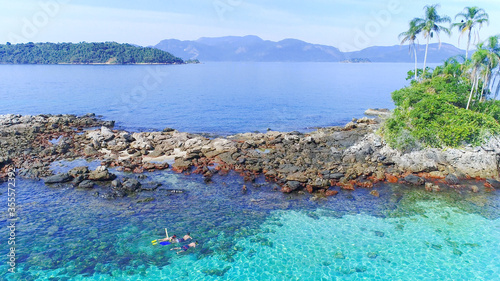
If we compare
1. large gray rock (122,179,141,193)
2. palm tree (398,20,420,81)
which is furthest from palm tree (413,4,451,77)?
large gray rock (122,179,141,193)

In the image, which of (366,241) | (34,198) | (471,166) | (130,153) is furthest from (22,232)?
(471,166)

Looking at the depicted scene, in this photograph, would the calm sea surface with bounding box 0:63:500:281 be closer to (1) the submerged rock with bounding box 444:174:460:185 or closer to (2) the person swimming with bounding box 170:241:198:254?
(2) the person swimming with bounding box 170:241:198:254

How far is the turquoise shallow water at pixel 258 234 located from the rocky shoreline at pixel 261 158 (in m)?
2.17

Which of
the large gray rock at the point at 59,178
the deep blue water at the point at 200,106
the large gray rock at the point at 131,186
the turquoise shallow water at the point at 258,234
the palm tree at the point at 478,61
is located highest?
the palm tree at the point at 478,61

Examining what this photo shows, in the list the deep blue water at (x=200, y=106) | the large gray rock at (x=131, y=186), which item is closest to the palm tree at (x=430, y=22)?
the deep blue water at (x=200, y=106)

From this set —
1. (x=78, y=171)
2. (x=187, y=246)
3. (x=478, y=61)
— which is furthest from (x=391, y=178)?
(x=78, y=171)

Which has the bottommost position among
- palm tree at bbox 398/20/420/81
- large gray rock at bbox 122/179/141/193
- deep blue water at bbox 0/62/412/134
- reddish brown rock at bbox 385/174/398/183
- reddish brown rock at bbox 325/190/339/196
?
reddish brown rock at bbox 325/190/339/196

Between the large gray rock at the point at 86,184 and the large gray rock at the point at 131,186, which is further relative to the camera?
the large gray rock at the point at 86,184

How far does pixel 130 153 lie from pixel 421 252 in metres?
35.3

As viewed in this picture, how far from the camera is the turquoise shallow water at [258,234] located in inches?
824

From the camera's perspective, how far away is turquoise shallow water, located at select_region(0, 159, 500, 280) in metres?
20.9

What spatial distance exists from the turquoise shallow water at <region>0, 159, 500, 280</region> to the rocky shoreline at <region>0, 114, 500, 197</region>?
7.11ft

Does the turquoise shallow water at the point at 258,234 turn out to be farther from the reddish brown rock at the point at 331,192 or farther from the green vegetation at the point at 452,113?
the green vegetation at the point at 452,113

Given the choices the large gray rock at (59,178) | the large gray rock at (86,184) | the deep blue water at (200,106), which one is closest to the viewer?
the large gray rock at (86,184)
